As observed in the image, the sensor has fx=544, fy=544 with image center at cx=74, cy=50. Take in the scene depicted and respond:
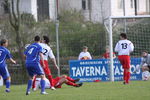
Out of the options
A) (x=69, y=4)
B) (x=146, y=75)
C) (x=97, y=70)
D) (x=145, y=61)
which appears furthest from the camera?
(x=69, y=4)

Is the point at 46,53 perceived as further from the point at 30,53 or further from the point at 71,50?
the point at 71,50

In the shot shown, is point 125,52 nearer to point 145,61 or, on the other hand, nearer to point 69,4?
point 145,61

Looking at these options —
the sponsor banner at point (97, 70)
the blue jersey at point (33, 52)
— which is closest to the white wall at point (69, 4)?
the sponsor banner at point (97, 70)

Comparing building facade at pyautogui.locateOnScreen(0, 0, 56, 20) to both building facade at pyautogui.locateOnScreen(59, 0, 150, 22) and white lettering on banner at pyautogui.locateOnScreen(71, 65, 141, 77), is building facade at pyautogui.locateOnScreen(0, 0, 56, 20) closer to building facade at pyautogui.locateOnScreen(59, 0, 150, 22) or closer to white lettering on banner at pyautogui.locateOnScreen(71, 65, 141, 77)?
building facade at pyautogui.locateOnScreen(59, 0, 150, 22)

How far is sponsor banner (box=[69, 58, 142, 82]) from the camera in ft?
84.6

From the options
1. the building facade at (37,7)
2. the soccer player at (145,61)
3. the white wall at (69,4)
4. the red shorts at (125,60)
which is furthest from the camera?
the building facade at (37,7)

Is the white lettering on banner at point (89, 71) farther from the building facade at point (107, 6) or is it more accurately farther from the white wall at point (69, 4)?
the building facade at point (107, 6)

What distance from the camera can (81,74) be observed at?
2594 cm

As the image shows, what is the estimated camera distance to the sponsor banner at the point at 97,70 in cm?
2580

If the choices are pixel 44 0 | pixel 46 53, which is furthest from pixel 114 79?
pixel 44 0

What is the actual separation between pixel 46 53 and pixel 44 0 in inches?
1343

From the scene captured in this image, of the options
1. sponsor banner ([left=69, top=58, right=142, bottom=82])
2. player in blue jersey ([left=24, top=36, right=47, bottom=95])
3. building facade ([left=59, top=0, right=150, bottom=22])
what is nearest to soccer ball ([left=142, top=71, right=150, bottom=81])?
sponsor banner ([left=69, top=58, right=142, bottom=82])

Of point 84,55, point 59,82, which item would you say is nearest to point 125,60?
point 59,82

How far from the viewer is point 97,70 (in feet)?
85.1
